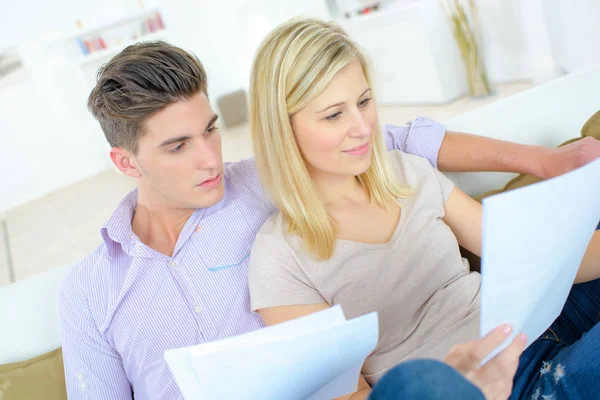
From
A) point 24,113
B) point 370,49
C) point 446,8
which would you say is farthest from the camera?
point 24,113

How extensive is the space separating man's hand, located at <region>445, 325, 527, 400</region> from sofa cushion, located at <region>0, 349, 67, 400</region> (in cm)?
111

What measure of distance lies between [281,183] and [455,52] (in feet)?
13.7

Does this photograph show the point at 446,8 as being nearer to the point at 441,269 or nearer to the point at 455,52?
the point at 455,52

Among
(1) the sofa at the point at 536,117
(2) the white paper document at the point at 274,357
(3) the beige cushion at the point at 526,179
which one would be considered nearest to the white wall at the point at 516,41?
(1) the sofa at the point at 536,117

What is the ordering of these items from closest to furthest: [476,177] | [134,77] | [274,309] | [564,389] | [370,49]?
[564,389]
[274,309]
[134,77]
[476,177]
[370,49]

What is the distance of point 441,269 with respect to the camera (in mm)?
1404

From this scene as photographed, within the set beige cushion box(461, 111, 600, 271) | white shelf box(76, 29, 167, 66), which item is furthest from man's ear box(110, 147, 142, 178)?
white shelf box(76, 29, 167, 66)

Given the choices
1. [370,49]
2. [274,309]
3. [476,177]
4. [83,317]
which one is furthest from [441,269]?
[370,49]

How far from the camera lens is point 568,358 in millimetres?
1075

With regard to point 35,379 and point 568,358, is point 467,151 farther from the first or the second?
point 35,379

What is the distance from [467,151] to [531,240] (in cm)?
91

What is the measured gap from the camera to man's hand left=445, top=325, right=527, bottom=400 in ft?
2.69

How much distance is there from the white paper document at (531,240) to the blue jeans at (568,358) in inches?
7.7

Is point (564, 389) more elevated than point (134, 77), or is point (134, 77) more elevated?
point (134, 77)
